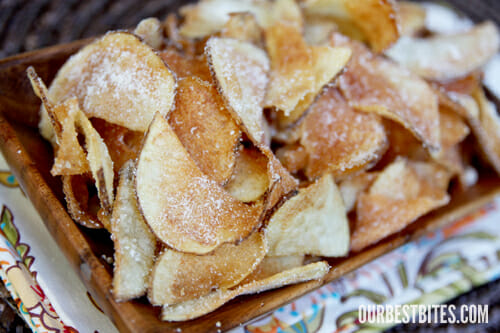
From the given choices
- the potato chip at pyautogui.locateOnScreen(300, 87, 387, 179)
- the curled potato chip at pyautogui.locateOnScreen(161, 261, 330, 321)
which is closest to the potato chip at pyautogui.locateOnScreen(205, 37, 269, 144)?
the potato chip at pyautogui.locateOnScreen(300, 87, 387, 179)

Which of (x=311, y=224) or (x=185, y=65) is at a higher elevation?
(x=185, y=65)

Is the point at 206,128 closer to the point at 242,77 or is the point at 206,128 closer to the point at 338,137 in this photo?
the point at 242,77

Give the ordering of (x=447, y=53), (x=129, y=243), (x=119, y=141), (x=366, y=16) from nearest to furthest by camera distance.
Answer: (x=129, y=243) → (x=119, y=141) → (x=366, y=16) → (x=447, y=53)

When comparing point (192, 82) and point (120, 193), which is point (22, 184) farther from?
point (192, 82)

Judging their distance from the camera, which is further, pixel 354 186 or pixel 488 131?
pixel 488 131

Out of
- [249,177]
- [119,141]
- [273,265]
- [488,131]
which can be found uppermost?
[119,141]

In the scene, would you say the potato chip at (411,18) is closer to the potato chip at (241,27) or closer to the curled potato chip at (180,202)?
the potato chip at (241,27)

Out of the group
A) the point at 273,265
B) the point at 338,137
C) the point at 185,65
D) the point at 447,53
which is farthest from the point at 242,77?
the point at 447,53
